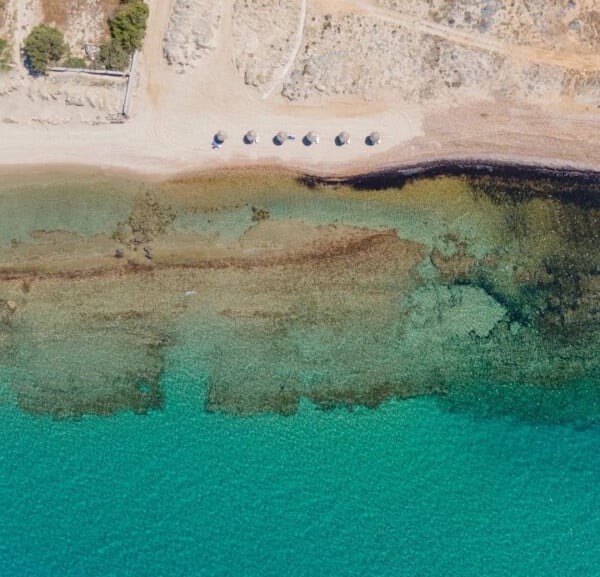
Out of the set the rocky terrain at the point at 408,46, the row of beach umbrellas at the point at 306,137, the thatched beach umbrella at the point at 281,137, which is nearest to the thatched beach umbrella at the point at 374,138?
the row of beach umbrellas at the point at 306,137

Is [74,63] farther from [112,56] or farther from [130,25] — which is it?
[130,25]

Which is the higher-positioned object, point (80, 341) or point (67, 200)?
point (67, 200)

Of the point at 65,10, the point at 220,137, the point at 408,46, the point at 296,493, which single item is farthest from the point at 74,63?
the point at 296,493

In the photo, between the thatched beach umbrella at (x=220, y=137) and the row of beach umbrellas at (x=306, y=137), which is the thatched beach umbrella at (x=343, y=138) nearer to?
the row of beach umbrellas at (x=306, y=137)

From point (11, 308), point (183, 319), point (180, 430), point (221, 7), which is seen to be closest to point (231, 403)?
point (180, 430)

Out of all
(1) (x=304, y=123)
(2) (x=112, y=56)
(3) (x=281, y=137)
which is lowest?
(3) (x=281, y=137)

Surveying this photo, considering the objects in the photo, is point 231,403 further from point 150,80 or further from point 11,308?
point 150,80
